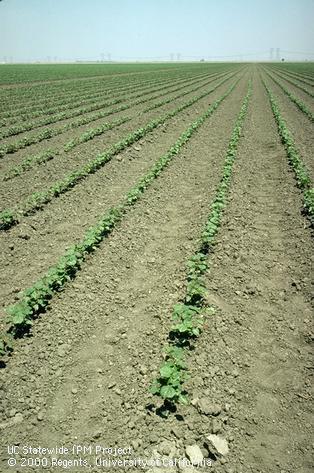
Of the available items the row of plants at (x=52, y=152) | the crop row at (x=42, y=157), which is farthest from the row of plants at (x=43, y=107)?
the crop row at (x=42, y=157)

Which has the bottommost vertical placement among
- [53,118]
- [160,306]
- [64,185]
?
[160,306]

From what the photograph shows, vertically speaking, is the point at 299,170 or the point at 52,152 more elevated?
the point at 52,152

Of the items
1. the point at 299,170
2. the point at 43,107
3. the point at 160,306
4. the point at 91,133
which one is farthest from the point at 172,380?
the point at 43,107

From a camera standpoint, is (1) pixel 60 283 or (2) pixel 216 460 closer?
(2) pixel 216 460

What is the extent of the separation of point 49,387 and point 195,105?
23.6 metres

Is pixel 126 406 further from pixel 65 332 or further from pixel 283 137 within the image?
pixel 283 137

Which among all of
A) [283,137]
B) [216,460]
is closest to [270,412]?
[216,460]

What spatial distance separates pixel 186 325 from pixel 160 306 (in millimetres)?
950

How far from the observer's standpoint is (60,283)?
6191 millimetres

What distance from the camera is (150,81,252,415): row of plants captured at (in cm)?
434

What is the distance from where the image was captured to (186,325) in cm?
516

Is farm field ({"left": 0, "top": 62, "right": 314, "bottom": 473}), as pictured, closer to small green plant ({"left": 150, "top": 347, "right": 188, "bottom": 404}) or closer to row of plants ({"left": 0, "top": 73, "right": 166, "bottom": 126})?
small green plant ({"left": 150, "top": 347, "right": 188, "bottom": 404})

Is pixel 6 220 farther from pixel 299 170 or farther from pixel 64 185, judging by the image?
pixel 299 170

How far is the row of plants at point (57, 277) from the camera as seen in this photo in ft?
17.6
